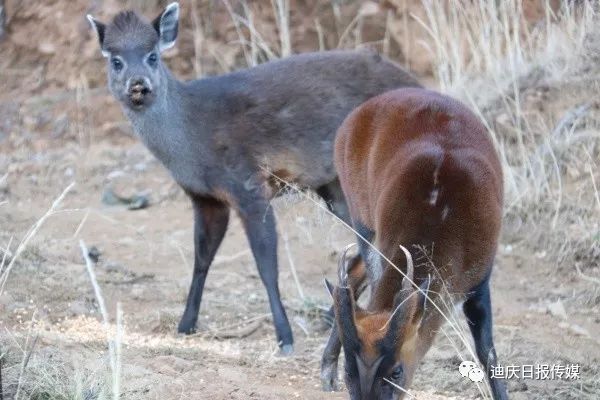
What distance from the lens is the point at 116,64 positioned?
7812 mm

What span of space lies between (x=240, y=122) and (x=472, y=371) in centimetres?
292

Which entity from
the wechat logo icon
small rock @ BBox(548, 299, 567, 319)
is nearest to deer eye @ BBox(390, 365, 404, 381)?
the wechat logo icon

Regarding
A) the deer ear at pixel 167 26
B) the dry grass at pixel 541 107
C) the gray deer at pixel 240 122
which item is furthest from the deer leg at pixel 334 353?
the dry grass at pixel 541 107

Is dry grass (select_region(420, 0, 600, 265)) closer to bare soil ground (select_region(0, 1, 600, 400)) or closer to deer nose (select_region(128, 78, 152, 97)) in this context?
bare soil ground (select_region(0, 1, 600, 400))

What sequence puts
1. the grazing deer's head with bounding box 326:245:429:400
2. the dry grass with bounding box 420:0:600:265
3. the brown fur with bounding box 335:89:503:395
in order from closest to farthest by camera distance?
the grazing deer's head with bounding box 326:245:429:400, the brown fur with bounding box 335:89:503:395, the dry grass with bounding box 420:0:600:265

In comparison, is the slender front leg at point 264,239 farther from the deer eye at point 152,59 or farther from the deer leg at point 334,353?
the deer leg at point 334,353

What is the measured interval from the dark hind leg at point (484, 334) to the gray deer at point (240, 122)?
6.75ft

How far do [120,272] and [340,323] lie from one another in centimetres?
461

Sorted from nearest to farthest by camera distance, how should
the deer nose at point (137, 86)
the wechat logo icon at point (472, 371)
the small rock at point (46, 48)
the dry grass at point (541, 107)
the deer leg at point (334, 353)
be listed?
1. the wechat logo icon at point (472, 371)
2. the deer leg at point (334, 353)
3. the deer nose at point (137, 86)
4. the dry grass at point (541, 107)
5. the small rock at point (46, 48)

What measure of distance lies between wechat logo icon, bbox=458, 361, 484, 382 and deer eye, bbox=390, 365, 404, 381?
0.98 m

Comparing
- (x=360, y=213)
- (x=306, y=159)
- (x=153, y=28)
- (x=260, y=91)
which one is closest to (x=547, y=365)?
(x=360, y=213)

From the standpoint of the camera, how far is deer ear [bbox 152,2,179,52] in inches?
314

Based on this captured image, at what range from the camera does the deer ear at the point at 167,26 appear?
7.98m

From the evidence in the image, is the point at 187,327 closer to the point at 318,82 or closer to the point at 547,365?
the point at 318,82
